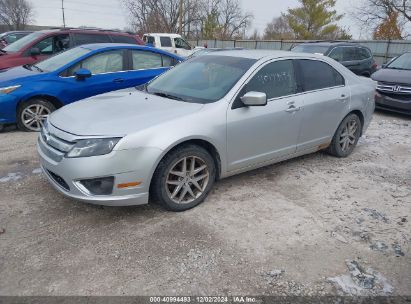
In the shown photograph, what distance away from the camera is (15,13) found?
5975 cm

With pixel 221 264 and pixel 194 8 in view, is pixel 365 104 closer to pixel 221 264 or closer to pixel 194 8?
pixel 221 264

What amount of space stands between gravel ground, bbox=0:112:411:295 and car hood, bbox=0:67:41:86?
195 cm

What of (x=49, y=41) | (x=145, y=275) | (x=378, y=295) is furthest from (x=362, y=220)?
(x=49, y=41)

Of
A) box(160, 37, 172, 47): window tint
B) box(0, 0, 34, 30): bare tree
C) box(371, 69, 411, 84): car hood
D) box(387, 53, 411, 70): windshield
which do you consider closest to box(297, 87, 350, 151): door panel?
box(371, 69, 411, 84): car hood

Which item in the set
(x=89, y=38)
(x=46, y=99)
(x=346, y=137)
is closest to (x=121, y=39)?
(x=89, y=38)

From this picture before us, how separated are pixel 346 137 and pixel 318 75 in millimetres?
1192

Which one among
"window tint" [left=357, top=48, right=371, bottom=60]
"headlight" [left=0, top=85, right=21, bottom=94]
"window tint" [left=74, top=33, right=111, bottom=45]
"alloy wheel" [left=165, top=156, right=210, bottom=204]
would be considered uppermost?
"window tint" [left=74, top=33, right=111, bottom=45]

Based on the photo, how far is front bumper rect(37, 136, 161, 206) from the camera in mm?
3133

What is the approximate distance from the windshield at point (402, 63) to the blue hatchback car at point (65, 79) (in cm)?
642

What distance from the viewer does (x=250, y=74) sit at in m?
4.05

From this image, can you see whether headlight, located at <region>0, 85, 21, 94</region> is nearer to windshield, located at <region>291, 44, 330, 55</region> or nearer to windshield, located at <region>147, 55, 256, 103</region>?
windshield, located at <region>147, 55, 256, 103</region>

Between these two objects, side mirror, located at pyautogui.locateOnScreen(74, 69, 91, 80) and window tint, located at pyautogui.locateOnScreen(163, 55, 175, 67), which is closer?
side mirror, located at pyautogui.locateOnScreen(74, 69, 91, 80)

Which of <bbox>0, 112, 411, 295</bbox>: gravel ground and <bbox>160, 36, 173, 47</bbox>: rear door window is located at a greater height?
<bbox>160, 36, 173, 47</bbox>: rear door window

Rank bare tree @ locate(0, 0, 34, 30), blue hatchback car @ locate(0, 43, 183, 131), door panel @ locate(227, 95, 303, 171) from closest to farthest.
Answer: door panel @ locate(227, 95, 303, 171) → blue hatchback car @ locate(0, 43, 183, 131) → bare tree @ locate(0, 0, 34, 30)
